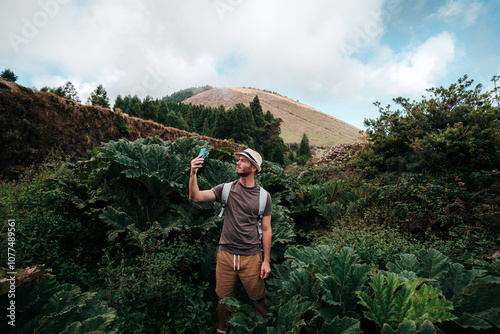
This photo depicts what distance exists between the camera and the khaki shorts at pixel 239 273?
2.30 metres

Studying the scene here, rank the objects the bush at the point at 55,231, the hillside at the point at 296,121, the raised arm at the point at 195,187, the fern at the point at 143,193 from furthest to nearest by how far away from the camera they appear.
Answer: the hillside at the point at 296,121 < the fern at the point at 143,193 < the bush at the point at 55,231 < the raised arm at the point at 195,187

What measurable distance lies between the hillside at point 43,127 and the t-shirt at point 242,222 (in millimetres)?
4244

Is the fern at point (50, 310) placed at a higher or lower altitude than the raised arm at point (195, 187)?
lower

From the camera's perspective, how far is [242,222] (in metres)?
2.31

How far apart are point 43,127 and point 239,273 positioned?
20.1 ft

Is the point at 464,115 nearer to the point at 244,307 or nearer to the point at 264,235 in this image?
the point at 264,235

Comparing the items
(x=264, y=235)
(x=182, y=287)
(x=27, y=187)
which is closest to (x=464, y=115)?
(x=264, y=235)

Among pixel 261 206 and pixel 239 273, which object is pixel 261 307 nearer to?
pixel 239 273

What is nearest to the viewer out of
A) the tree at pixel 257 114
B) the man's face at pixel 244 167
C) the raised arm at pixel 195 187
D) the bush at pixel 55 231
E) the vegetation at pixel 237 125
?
the raised arm at pixel 195 187

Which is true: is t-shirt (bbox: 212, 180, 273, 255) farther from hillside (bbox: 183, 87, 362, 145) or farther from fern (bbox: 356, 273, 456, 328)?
hillside (bbox: 183, 87, 362, 145)

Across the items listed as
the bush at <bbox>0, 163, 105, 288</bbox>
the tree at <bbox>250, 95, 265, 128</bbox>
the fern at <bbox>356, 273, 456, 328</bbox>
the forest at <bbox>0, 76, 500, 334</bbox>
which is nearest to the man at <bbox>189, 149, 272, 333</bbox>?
the forest at <bbox>0, 76, 500, 334</bbox>

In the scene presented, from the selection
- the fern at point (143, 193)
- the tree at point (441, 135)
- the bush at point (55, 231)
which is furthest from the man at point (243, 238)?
the tree at point (441, 135)

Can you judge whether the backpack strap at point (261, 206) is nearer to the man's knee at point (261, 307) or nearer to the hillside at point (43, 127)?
the man's knee at point (261, 307)

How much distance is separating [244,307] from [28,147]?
6.12 meters
